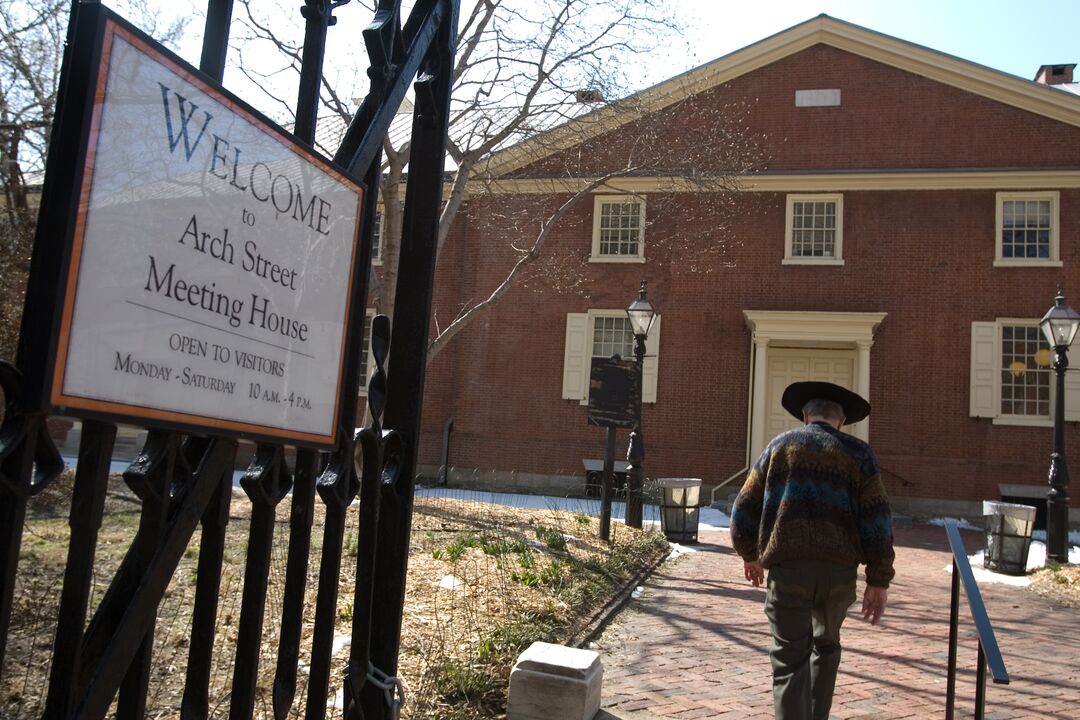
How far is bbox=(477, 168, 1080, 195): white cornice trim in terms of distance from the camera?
62.8 feet

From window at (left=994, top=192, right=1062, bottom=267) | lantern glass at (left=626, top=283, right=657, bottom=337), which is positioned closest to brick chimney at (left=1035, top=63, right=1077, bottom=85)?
window at (left=994, top=192, right=1062, bottom=267)

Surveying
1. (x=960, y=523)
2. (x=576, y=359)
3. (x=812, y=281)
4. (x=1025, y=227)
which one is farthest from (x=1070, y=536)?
(x=576, y=359)

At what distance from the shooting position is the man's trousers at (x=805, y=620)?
4133 millimetres

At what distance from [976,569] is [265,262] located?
12132 millimetres

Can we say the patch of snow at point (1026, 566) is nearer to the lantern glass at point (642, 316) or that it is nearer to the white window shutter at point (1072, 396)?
the lantern glass at point (642, 316)

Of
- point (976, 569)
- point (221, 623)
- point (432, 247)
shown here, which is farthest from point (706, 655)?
point (976, 569)

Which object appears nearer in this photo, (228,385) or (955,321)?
(228,385)

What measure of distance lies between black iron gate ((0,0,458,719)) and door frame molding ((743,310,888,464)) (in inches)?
683

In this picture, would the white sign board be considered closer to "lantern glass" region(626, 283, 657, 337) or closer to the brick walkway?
the brick walkway

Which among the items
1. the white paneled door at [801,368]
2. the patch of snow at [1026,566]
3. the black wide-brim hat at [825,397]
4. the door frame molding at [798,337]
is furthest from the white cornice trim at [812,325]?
the black wide-brim hat at [825,397]

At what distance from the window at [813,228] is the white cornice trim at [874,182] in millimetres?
290

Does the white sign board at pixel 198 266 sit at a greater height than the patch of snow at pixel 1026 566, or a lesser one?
greater

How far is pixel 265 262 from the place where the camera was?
1856 mm

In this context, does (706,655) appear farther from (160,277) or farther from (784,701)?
(160,277)
